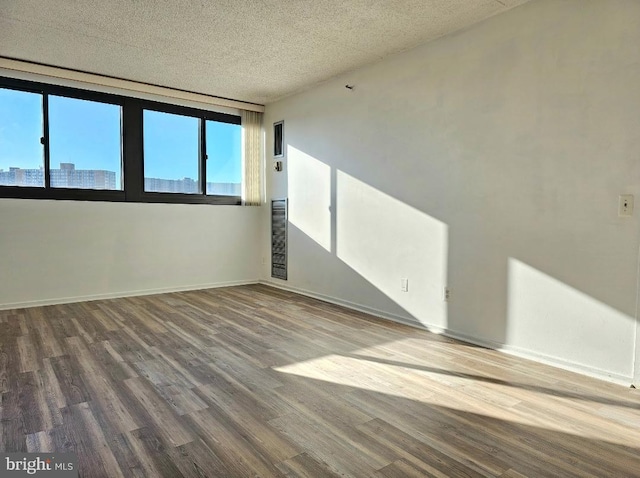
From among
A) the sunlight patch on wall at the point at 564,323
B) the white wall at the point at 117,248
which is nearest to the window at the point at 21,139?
the white wall at the point at 117,248

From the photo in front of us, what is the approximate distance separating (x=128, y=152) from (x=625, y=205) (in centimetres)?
506

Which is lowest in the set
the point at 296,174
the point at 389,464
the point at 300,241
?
the point at 389,464

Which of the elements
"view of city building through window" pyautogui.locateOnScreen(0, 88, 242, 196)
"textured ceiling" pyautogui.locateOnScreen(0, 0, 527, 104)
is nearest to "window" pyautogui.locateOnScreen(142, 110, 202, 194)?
"view of city building through window" pyautogui.locateOnScreen(0, 88, 242, 196)

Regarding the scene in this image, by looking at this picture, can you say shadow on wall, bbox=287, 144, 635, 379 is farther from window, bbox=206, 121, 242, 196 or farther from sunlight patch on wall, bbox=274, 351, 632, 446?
window, bbox=206, 121, 242, 196

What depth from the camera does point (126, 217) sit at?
17.1ft

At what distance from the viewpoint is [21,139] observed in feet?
15.0

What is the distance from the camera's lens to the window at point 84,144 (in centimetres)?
475

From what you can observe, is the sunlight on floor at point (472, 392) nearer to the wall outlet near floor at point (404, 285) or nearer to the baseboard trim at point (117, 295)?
the wall outlet near floor at point (404, 285)

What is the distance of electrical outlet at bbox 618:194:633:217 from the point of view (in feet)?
8.49

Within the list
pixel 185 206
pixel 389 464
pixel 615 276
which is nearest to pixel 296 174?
pixel 185 206

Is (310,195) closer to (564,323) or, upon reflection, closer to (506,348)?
(506,348)

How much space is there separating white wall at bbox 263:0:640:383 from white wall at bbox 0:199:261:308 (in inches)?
77.5

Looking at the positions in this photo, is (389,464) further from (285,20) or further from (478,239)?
(285,20)

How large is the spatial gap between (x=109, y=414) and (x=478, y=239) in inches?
111
